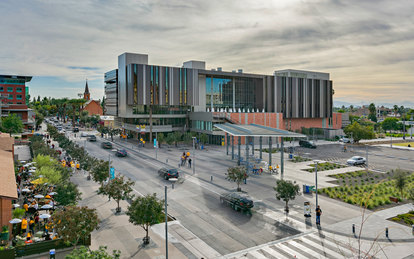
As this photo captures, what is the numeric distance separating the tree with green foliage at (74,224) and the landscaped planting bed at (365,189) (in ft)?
77.8

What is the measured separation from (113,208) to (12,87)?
93707 mm

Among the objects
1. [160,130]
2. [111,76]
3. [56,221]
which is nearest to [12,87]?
[111,76]

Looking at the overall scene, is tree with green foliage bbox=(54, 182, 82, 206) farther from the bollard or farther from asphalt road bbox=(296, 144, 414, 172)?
asphalt road bbox=(296, 144, 414, 172)

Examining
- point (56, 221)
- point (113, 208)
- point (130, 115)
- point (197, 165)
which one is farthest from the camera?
point (130, 115)

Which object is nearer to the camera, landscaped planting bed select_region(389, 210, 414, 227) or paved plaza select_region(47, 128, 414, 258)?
paved plaza select_region(47, 128, 414, 258)

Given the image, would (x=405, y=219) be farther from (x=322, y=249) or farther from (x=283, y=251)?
(x=283, y=251)

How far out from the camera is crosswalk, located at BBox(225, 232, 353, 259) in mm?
18812

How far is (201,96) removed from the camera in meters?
92.4

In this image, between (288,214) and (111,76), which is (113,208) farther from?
(111,76)

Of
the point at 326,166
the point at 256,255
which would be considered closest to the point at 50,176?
the point at 256,255

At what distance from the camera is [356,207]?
28344mm

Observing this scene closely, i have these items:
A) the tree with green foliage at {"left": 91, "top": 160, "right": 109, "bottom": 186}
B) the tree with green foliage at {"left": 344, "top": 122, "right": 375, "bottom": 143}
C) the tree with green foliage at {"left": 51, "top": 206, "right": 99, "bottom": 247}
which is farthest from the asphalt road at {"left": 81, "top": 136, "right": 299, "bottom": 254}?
the tree with green foliage at {"left": 344, "top": 122, "right": 375, "bottom": 143}

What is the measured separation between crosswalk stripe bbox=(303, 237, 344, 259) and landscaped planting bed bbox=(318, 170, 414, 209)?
937 cm

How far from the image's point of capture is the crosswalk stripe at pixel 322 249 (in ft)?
61.9
